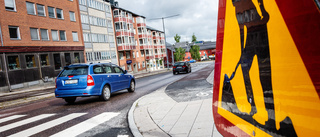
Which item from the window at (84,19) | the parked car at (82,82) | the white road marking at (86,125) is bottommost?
the white road marking at (86,125)

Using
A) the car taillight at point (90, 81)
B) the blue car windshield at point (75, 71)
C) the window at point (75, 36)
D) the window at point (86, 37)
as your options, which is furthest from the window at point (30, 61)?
the car taillight at point (90, 81)

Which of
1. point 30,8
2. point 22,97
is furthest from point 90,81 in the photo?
point 30,8

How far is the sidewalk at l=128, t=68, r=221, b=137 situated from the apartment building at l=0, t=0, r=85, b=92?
2169 cm

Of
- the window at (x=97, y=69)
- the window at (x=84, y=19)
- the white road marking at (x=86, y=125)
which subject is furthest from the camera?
the window at (x=84, y=19)

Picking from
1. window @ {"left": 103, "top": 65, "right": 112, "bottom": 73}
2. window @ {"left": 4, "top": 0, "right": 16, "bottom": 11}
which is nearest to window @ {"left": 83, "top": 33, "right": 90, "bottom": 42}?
window @ {"left": 4, "top": 0, "right": 16, "bottom": 11}

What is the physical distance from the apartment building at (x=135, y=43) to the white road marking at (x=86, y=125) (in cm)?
4387

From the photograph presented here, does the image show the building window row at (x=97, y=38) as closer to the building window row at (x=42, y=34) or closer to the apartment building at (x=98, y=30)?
the apartment building at (x=98, y=30)

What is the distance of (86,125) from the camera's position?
5.60 m

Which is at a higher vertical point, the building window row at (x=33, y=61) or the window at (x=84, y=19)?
the window at (x=84, y=19)

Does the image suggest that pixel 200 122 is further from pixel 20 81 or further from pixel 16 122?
pixel 20 81

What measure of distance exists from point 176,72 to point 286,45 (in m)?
28.6

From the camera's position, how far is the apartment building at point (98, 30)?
38375 mm

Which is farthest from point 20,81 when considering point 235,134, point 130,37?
point 130,37

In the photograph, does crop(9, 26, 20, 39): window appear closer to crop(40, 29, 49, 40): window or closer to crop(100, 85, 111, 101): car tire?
crop(40, 29, 49, 40): window
